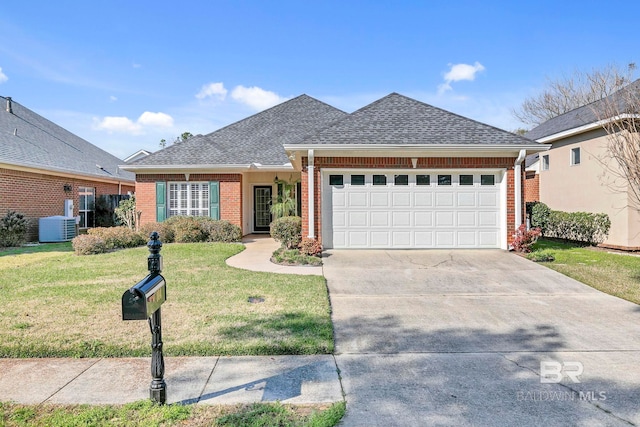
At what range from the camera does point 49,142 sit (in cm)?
1800

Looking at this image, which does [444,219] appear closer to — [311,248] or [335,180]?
[335,180]

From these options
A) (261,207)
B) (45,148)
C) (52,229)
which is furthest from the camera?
(261,207)

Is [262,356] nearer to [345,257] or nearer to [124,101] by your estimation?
[345,257]

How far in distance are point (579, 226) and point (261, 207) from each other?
12.8 m

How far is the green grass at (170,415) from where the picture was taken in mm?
2900

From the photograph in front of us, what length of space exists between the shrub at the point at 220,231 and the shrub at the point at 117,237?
232cm

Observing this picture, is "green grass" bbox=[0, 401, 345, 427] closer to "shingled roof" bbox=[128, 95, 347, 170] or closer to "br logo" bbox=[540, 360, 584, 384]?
"br logo" bbox=[540, 360, 584, 384]

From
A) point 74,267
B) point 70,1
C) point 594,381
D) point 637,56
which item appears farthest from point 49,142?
point 637,56

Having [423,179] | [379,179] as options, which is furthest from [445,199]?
[379,179]

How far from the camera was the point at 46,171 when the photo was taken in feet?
49.7

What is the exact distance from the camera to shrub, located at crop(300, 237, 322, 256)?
34.0 feet

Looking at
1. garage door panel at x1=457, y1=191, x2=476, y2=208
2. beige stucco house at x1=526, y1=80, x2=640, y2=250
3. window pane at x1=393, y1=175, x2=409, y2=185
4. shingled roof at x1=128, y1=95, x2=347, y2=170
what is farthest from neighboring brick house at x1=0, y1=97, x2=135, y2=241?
beige stucco house at x1=526, y1=80, x2=640, y2=250

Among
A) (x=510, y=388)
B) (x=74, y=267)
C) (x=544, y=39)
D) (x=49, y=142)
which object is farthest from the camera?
(x=49, y=142)

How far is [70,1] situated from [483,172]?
39.1ft
